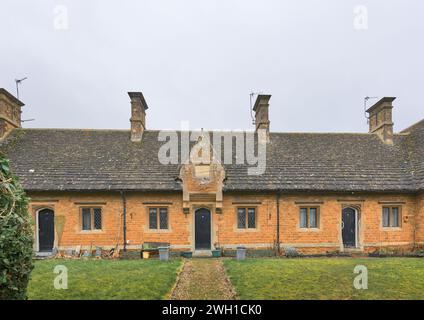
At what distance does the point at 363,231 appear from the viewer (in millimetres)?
17906

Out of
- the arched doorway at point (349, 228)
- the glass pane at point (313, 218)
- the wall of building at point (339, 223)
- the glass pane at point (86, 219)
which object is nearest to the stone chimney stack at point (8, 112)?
the glass pane at point (86, 219)

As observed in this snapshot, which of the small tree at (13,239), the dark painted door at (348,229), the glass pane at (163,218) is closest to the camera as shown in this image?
the small tree at (13,239)

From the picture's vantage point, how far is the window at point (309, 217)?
17891 mm

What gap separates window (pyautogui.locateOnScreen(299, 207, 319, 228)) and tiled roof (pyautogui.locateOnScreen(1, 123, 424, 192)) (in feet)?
4.81

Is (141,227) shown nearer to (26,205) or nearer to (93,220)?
(93,220)

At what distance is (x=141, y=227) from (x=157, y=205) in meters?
1.57

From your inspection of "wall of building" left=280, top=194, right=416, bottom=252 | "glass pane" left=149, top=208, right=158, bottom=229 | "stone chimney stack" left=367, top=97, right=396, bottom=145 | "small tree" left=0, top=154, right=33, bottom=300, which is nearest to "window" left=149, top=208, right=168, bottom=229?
"glass pane" left=149, top=208, right=158, bottom=229

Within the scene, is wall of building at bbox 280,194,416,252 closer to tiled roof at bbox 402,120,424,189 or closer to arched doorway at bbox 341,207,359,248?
arched doorway at bbox 341,207,359,248

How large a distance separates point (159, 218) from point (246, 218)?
204 inches

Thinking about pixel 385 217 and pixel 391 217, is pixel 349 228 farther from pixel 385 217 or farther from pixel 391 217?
pixel 391 217

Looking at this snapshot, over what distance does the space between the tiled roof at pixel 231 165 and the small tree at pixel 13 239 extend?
11335 millimetres

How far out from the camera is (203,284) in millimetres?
10156

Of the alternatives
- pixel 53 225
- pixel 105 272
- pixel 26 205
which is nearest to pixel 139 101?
pixel 53 225

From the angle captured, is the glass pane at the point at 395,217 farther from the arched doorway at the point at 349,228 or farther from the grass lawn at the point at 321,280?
the grass lawn at the point at 321,280
